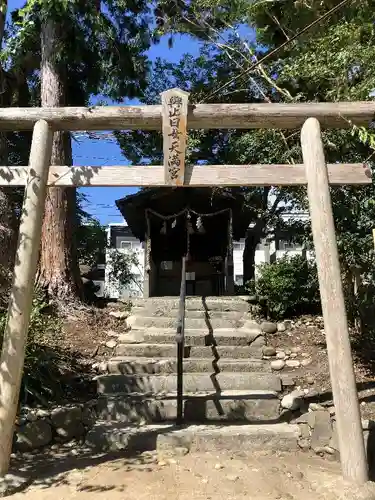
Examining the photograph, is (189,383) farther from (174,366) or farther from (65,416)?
(65,416)

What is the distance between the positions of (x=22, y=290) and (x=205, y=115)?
8.12 feet

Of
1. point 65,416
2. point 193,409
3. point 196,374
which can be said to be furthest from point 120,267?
point 65,416

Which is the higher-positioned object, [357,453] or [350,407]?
[350,407]

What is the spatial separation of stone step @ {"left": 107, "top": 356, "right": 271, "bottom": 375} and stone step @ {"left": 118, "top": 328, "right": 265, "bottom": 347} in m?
0.55

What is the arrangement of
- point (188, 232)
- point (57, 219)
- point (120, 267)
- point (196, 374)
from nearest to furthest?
point (196, 374) < point (57, 219) < point (188, 232) < point (120, 267)

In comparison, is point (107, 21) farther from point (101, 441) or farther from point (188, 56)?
point (101, 441)

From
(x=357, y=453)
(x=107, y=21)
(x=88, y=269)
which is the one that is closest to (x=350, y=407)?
(x=357, y=453)

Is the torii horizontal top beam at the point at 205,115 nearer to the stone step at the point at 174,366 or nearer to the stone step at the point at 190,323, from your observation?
the stone step at the point at 174,366

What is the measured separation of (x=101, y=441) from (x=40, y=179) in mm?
2659

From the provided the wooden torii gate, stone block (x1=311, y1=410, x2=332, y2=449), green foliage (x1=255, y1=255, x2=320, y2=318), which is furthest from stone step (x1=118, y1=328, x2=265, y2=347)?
the wooden torii gate

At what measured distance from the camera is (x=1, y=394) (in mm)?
3844

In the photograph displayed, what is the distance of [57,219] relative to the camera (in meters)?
8.66

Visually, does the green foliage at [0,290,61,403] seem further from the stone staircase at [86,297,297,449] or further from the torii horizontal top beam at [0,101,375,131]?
the torii horizontal top beam at [0,101,375,131]

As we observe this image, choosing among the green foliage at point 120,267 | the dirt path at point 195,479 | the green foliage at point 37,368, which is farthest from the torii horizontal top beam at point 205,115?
the green foliage at point 120,267
